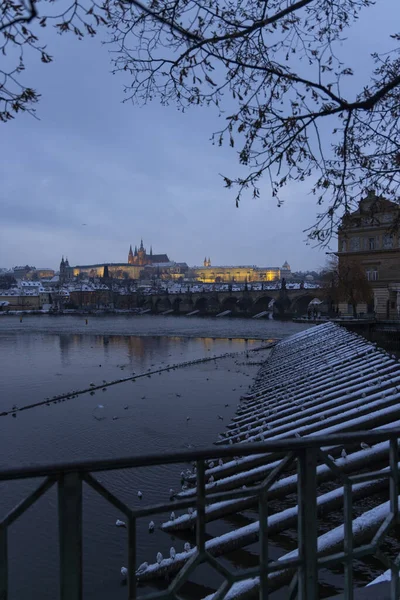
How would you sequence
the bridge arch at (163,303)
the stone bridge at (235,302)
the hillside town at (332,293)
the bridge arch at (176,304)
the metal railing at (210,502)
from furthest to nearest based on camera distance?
1. the bridge arch at (163,303)
2. the bridge arch at (176,304)
3. the stone bridge at (235,302)
4. the hillside town at (332,293)
5. the metal railing at (210,502)

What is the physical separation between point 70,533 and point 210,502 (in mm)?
698

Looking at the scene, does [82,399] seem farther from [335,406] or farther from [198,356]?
[198,356]

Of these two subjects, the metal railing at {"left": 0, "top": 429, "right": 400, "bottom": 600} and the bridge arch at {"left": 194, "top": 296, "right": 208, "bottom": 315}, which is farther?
the bridge arch at {"left": 194, "top": 296, "right": 208, "bottom": 315}

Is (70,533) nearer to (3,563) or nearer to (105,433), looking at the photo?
(3,563)

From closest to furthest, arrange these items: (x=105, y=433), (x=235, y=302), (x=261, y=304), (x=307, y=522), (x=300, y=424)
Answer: (x=307, y=522), (x=300, y=424), (x=105, y=433), (x=261, y=304), (x=235, y=302)

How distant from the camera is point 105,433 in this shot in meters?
14.8

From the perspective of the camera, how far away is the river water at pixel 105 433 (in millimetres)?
7617

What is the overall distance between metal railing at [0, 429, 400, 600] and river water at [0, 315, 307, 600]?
20cm

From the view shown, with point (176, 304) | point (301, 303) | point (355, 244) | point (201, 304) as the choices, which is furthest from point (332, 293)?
point (176, 304)

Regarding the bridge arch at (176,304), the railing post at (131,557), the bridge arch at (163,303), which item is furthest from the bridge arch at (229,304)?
the railing post at (131,557)

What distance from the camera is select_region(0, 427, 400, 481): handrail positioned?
2.29 meters

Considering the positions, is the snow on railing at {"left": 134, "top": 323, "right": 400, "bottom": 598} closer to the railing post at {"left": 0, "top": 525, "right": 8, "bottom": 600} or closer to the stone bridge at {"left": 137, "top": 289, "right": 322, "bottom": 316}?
the railing post at {"left": 0, "top": 525, "right": 8, "bottom": 600}

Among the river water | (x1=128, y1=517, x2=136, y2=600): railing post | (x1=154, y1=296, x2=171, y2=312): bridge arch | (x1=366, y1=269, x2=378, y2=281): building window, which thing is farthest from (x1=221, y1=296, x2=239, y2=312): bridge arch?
(x1=128, y1=517, x2=136, y2=600): railing post

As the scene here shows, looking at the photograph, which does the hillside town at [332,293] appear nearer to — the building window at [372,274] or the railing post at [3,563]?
the building window at [372,274]
